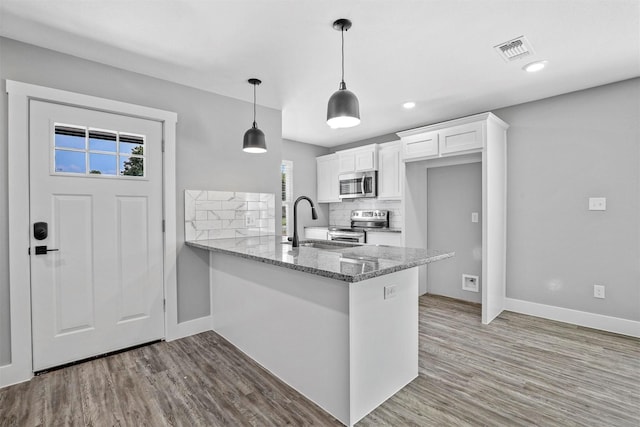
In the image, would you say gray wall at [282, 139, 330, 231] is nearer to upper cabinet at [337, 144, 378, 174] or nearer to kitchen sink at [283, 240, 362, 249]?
upper cabinet at [337, 144, 378, 174]

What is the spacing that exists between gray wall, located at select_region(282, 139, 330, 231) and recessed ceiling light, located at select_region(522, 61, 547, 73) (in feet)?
11.8

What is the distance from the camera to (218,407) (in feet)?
6.37

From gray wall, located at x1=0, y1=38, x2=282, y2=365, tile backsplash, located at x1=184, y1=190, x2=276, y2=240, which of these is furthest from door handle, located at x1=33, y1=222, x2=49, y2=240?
tile backsplash, located at x1=184, y1=190, x2=276, y2=240

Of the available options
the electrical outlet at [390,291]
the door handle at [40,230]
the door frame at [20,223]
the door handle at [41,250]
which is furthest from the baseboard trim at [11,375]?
the electrical outlet at [390,291]

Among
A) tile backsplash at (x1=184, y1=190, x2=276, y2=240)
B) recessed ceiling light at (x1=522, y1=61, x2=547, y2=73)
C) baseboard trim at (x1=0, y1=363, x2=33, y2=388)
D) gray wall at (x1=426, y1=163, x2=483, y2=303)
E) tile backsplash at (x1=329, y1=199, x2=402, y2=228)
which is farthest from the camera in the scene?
tile backsplash at (x1=329, y1=199, x2=402, y2=228)

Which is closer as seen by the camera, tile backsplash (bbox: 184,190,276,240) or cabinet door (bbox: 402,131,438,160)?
tile backsplash (bbox: 184,190,276,240)

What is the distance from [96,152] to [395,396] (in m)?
2.96

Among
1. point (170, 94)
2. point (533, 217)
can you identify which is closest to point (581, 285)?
point (533, 217)

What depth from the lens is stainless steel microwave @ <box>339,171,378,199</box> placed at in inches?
191

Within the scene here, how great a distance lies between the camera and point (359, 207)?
5559mm

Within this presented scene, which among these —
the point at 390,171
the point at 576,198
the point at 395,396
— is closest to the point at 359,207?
the point at 390,171

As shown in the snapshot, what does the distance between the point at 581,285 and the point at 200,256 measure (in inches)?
157

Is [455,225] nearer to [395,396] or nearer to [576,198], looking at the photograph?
[576,198]

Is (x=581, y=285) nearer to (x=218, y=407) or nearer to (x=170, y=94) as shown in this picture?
(x=218, y=407)
